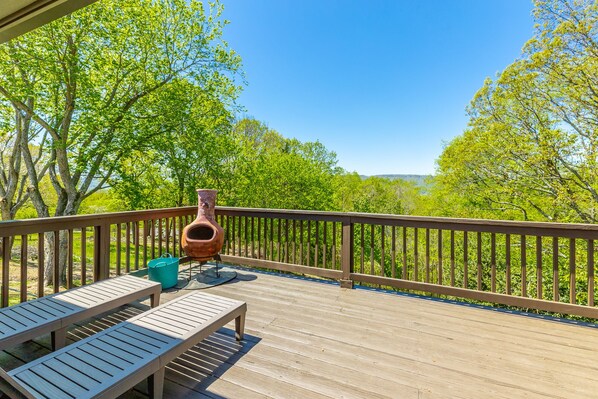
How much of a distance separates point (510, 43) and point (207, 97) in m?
11.5

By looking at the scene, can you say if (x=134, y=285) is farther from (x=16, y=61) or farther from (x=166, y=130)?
(x=16, y=61)

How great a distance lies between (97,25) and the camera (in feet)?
26.7

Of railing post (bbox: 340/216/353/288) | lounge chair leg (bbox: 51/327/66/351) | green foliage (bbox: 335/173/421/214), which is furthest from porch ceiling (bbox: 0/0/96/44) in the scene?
green foliage (bbox: 335/173/421/214)

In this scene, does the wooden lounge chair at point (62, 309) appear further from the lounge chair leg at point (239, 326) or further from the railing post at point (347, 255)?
the railing post at point (347, 255)

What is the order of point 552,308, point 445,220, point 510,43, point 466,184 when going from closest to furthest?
point 552,308 → point 445,220 → point 510,43 → point 466,184

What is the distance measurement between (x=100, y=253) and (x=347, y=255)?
3032 millimetres

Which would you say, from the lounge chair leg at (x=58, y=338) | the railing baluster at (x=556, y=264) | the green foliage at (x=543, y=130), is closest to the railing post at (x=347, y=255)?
the railing baluster at (x=556, y=264)

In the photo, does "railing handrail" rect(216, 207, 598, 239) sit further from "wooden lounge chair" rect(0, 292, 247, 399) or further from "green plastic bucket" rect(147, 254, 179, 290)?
"wooden lounge chair" rect(0, 292, 247, 399)

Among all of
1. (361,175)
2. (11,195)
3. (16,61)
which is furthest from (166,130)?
(361,175)

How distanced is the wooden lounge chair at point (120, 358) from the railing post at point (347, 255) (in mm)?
1932

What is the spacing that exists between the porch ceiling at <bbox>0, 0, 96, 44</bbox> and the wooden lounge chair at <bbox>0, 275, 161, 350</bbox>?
6.53 feet

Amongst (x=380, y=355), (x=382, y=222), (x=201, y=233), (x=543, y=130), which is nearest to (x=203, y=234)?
(x=201, y=233)

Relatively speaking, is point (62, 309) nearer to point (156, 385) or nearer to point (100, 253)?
point (156, 385)

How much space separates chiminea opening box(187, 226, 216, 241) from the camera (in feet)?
13.2
